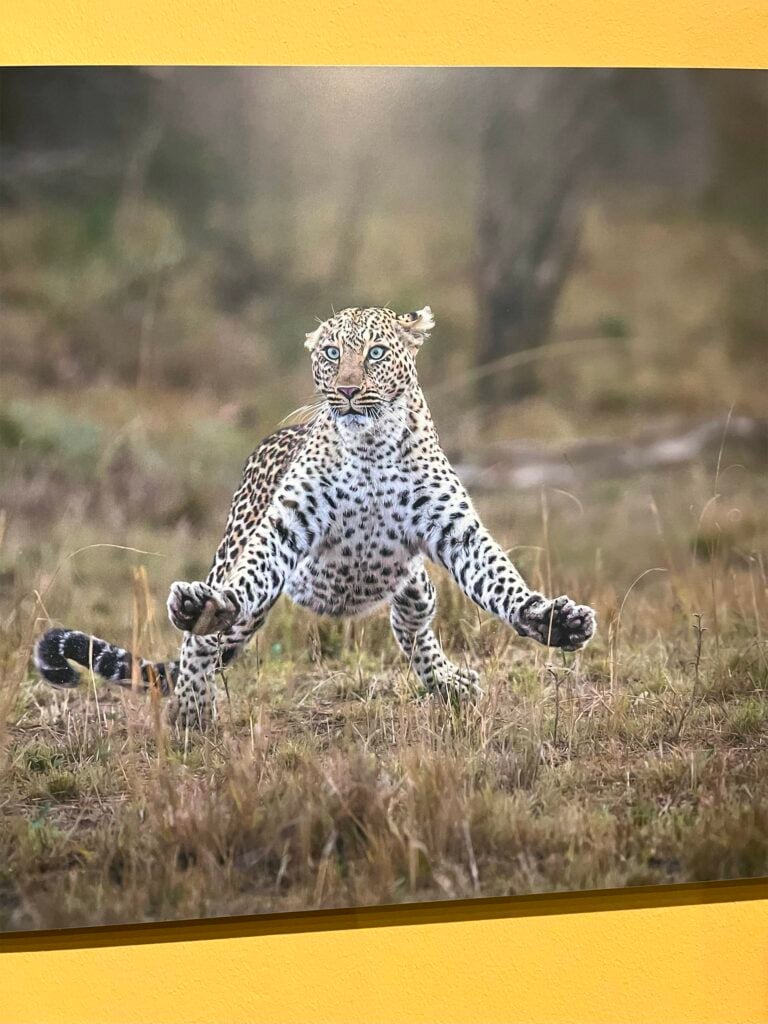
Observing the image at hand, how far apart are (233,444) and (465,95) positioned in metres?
0.60

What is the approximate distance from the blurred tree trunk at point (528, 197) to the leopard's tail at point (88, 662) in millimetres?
616

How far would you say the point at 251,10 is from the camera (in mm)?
1569

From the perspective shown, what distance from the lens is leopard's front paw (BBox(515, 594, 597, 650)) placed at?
64.8 inches

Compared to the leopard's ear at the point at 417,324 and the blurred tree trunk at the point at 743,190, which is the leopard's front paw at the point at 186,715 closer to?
the leopard's ear at the point at 417,324

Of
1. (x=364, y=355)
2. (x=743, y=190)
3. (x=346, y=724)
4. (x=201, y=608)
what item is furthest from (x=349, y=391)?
(x=743, y=190)

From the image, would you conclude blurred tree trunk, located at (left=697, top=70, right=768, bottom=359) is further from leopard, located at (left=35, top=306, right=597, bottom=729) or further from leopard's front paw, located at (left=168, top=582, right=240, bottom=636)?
leopard's front paw, located at (left=168, top=582, right=240, bottom=636)

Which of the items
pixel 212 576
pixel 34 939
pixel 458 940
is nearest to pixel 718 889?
pixel 458 940

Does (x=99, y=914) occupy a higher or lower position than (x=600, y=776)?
lower

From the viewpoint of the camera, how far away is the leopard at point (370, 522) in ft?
5.31

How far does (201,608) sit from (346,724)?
0.87 feet

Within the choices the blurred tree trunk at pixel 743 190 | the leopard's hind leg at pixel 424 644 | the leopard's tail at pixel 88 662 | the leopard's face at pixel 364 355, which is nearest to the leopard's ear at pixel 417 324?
the leopard's face at pixel 364 355

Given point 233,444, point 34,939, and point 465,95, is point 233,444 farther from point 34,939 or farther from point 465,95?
point 34,939

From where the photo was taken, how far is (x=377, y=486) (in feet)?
5.47

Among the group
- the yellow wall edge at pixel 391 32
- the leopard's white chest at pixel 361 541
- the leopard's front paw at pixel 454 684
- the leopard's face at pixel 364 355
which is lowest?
the leopard's front paw at pixel 454 684
